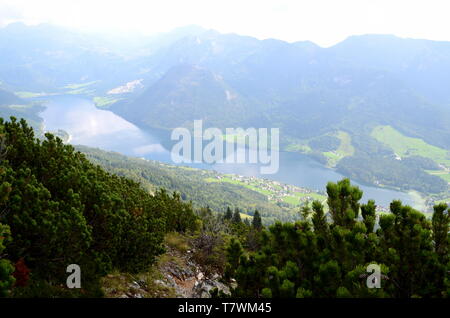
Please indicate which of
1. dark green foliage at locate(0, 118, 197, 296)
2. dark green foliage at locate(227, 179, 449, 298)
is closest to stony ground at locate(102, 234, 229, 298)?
dark green foliage at locate(0, 118, 197, 296)

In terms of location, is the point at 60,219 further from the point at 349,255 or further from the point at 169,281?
the point at 169,281

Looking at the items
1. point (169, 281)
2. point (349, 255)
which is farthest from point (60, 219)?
point (169, 281)

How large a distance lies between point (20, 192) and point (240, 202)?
147201 millimetres

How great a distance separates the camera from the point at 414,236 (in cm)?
510

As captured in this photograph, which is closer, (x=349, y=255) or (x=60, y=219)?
(x=349, y=255)

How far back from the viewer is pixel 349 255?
500cm

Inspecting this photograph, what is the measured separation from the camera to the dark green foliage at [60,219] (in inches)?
243

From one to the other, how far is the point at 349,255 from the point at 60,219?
5.87m

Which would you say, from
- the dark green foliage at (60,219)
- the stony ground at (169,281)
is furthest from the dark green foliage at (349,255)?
the dark green foliage at (60,219)

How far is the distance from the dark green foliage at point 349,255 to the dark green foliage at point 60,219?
4038mm

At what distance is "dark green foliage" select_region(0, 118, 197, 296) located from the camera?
243 inches

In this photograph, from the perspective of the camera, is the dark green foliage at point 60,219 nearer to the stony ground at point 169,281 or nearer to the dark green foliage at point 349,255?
the stony ground at point 169,281

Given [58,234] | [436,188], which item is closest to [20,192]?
[58,234]
